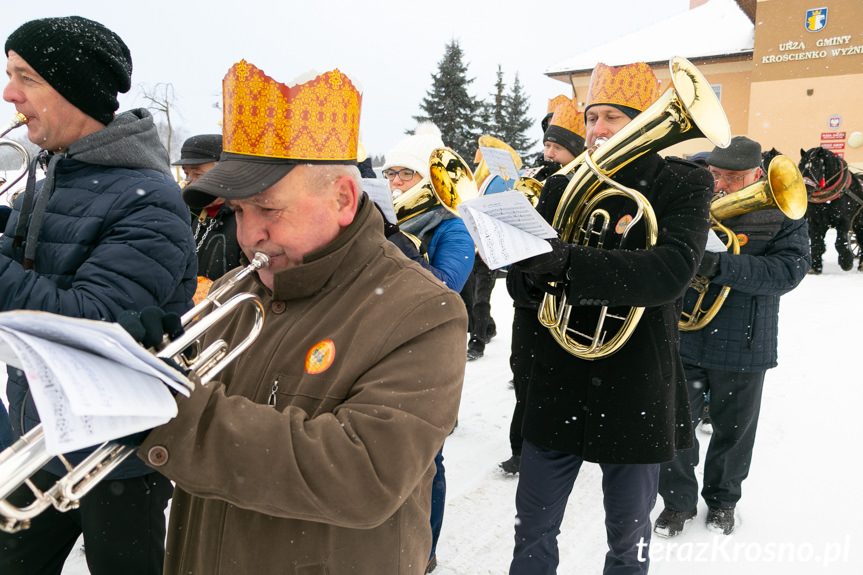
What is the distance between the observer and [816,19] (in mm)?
22344

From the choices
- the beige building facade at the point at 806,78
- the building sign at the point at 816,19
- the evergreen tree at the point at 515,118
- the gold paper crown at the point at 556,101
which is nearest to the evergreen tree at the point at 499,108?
the evergreen tree at the point at 515,118

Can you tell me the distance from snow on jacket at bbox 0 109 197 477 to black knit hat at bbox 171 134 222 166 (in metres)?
1.55

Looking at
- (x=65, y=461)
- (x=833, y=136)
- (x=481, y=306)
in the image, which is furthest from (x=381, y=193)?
(x=833, y=136)

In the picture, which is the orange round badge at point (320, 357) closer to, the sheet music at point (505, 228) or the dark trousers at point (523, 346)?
the sheet music at point (505, 228)

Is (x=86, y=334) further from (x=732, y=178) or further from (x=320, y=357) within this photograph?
(x=732, y=178)

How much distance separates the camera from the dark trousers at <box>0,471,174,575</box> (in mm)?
1933

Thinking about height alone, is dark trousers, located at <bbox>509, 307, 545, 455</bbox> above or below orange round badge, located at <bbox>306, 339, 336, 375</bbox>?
below

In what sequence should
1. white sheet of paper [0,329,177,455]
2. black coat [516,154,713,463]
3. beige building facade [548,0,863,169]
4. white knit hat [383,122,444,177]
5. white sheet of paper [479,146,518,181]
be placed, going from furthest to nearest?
beige building facade [548,0,863,169] → white knit hat [383,122,444,177] → white sheet of paper [479,146,518,181] → black coat [516,154,713,463] → white sheet of paper [0,329,177,455]

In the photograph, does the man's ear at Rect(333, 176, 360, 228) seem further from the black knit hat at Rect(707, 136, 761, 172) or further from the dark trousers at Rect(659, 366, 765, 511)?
the black knit hat at Rect(707, 136, 761, 172)

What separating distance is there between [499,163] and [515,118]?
3077cm

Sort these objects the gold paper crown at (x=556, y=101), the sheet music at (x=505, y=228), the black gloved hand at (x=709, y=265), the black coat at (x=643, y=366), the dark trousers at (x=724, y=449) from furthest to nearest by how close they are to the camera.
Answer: the gold paper crown at (x=556, y=101), the dark trousers at (x=724, y=449), the black gloved hand at (x=709, y=265), the black coat at (x=643, y=366), the sheet music at (x=505, y=228)

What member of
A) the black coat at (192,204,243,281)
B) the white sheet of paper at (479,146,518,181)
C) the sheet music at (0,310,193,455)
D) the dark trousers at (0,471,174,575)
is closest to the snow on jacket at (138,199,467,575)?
the sheet music at (0,310,193,455)

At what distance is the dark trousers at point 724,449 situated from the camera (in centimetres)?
336

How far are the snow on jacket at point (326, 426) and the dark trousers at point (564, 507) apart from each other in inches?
38.5
